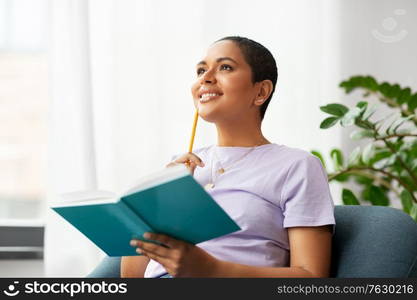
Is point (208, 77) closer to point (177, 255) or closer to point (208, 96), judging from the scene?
point (208, 96)

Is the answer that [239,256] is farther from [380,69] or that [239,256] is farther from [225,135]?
[380,69]

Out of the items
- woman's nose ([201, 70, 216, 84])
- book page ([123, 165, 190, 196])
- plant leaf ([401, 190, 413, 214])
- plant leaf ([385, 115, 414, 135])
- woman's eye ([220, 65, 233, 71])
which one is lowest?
plant leaf ([401, 190, 413, 214])

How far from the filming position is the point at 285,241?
1.25 metres

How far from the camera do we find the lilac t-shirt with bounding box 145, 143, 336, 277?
1205 mm

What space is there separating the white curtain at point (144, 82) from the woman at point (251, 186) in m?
0.81

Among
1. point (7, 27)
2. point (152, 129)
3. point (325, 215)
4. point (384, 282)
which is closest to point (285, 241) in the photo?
point (325, 215)

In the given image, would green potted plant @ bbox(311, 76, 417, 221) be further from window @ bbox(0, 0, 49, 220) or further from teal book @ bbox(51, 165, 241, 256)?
window @ bbox(0, 0, 49, 220)

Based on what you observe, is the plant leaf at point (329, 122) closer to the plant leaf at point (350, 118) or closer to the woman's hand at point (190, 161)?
the plant leaf at point (350, 118)

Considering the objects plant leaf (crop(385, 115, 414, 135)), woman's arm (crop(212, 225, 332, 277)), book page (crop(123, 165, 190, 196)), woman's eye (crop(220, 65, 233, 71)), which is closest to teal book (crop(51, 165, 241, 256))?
book page (crop(123, 165, 190, 196))

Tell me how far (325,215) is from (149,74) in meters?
1.23

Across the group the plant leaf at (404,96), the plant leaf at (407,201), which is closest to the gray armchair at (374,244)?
the plant leaf at (407,201)

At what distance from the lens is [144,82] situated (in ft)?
7.38

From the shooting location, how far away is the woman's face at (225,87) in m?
1.31

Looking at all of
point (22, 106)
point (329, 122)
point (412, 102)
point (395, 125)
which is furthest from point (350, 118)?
point (22, 106)
